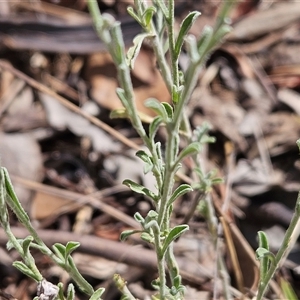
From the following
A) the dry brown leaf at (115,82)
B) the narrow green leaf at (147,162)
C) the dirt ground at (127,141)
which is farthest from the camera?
the dry brown leaf at (115,82)

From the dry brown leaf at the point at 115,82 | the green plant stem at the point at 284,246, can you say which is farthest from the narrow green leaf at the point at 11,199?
the dry brown leaf at the point at 115,82

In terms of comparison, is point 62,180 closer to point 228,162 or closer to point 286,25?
point 228,162

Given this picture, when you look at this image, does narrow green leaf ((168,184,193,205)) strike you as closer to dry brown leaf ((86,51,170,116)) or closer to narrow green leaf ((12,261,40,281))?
narrow green leaf ((12,261,40,281))

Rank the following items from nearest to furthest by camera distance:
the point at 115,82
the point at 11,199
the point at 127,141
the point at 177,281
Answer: the point at 11,199 → the point at 177,281 → the point at 127,141 → the point at 115,82

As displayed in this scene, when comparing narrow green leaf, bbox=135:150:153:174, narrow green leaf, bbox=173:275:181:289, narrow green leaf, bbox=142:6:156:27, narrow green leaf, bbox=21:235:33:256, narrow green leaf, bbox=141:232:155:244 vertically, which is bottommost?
narrow green leaf, bbox=173:275:181:289

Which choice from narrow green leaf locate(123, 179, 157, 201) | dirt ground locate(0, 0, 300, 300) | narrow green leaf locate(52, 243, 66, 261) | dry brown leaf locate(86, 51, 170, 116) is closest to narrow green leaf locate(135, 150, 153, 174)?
narrow green leaf locate(123, 179, 157, 201)

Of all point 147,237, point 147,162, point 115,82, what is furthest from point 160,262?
point 115,82

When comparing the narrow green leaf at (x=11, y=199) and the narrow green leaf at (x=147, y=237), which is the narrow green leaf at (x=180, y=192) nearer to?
the narrow green leaf at (x=147, y=237)

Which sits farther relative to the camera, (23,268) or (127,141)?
(127,141)

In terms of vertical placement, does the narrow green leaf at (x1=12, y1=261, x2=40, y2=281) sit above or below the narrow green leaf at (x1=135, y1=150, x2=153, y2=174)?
below

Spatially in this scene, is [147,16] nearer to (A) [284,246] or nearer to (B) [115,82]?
(A) [284,246]
